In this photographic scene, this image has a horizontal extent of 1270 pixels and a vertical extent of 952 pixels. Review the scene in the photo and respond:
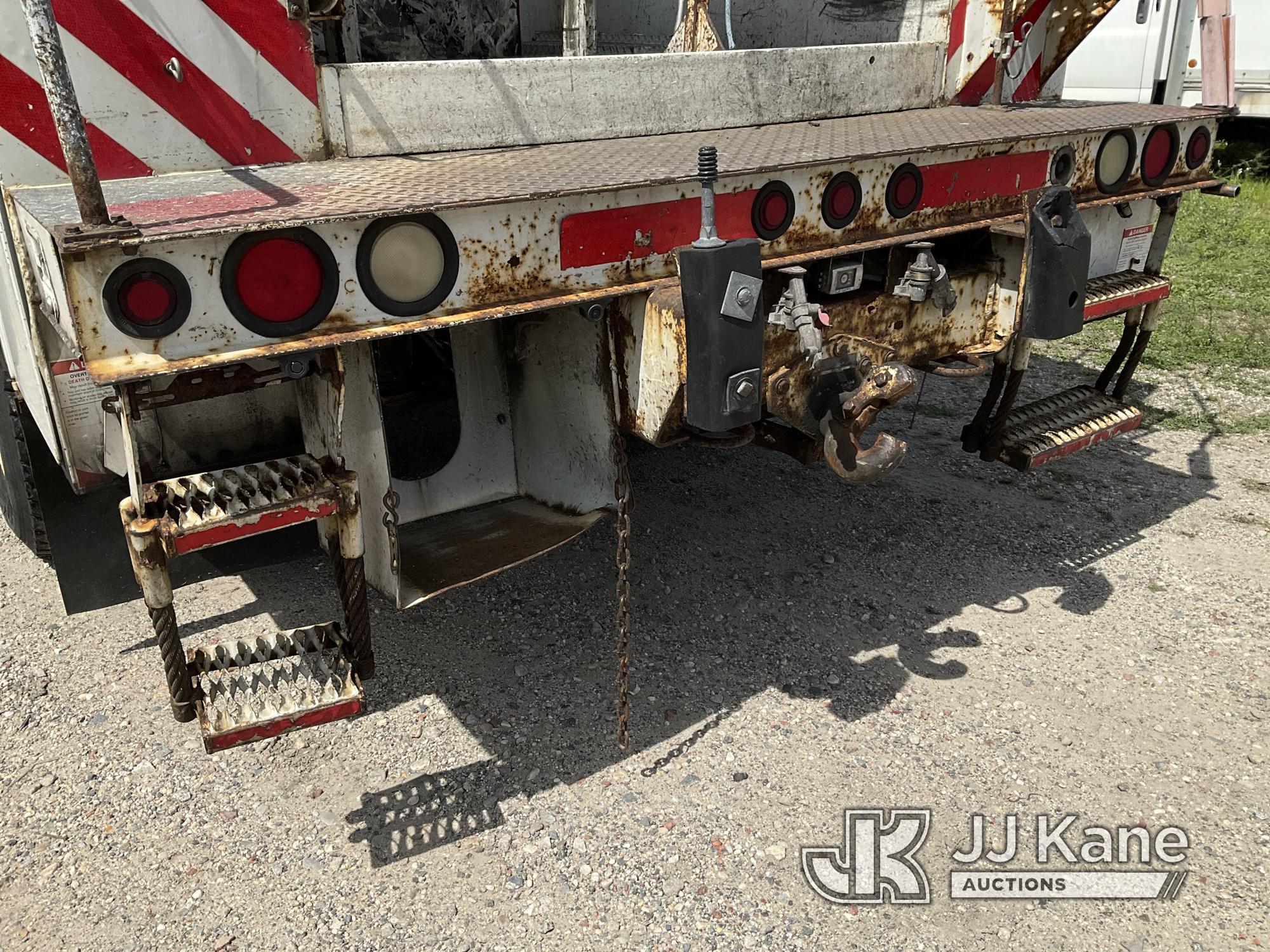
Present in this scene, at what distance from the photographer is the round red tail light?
329 centimetres

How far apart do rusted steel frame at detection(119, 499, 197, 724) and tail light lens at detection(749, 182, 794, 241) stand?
56.0 inches

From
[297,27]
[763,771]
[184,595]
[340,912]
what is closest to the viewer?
[340,912]

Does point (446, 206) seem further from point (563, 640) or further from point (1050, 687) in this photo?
point (1050, 687)

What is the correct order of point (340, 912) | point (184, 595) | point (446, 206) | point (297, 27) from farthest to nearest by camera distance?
point (184, 595) < point (297, 27) < point (340, 912) < point (446, 206)

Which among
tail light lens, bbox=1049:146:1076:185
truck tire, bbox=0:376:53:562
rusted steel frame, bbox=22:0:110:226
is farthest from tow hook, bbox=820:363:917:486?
truck tire, bbox=0:376:53:562

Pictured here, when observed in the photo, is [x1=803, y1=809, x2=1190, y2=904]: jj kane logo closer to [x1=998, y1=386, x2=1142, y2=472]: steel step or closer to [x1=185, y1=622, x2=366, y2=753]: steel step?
[x1=185, y1=622, x2=366, y2=753]: steel step

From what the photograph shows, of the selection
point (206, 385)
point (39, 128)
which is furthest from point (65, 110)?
point (39, 128)

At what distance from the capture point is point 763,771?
2.59 m

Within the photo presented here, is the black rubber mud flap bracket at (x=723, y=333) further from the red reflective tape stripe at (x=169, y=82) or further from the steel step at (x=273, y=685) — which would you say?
the red reflective tape stripe at (x=169, y=82)

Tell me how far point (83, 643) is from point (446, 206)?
2.04m

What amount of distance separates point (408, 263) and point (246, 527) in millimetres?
582

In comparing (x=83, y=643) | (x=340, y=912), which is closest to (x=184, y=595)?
(x=83, y=643)

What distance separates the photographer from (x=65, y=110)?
168 cm

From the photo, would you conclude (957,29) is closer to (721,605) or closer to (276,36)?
(721,605)
